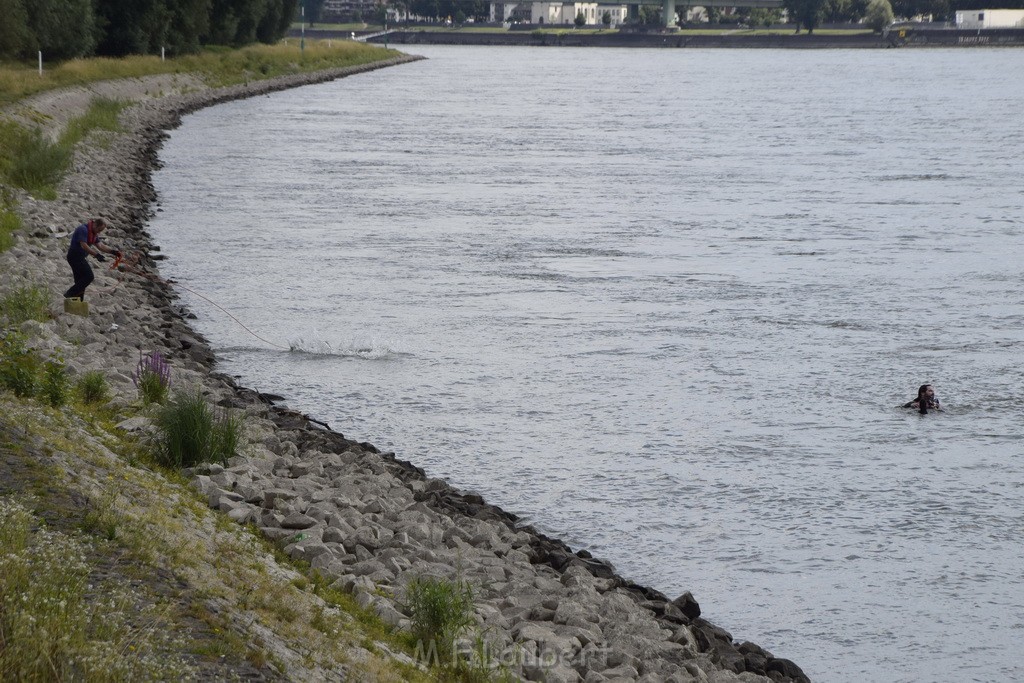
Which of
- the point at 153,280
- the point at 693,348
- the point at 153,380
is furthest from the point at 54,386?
the point at 153,280

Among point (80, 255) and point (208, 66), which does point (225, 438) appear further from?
point (208, 66)

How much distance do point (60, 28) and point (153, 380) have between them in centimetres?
5070

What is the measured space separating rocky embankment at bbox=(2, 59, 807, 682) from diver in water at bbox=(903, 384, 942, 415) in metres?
7.34

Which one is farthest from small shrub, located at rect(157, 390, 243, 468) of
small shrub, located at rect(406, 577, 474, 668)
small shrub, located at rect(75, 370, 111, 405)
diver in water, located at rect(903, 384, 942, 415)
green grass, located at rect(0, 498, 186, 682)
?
diver in water, located at rect(903, 384, 942, 415)

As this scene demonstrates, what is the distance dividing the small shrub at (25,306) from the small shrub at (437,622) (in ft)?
31.3

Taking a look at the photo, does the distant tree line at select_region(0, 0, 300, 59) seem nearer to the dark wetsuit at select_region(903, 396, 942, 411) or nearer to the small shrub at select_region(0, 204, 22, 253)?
the small shrub at select_region(0, 204, 22, 253)

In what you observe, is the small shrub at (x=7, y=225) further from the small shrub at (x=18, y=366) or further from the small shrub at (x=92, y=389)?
the small shrub at (x=18, y=366)

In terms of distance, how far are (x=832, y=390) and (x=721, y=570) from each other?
7.50 meters

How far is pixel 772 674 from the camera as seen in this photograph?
1202 centimetres

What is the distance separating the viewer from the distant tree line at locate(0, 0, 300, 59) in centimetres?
5897

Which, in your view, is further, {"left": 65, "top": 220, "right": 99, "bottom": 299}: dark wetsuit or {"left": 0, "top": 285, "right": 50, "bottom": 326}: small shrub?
{"left": 65, "top": 220, "right": 99, "bottom": 299}: dark wetsuit

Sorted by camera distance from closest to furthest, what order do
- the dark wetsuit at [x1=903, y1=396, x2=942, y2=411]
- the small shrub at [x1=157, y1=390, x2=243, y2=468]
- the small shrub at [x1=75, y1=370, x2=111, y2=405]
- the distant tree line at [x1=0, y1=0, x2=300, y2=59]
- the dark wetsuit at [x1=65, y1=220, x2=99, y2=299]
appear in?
the small shrub at [x1=157, y1=390, x2=243, y2=468]
the small shrub at [x1=75, y1=370, x2=111, y2=405]
the dark wetsuit at [x1=903, y1=396, x2=942, y2=411]
the dark wetsuit at [x1=65, y1=220, x2=99, y2=299]
the distant tree line at [x1=0, y1=0, x2=300, y2=59]

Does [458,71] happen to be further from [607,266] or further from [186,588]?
[186,588]

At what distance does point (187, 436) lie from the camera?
560 inches
